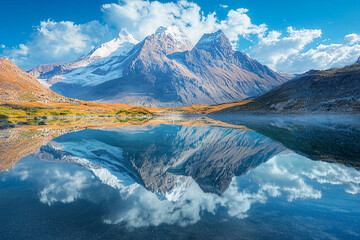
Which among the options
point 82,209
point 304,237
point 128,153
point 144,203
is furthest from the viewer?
point 128,153

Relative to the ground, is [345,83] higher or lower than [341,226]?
higher

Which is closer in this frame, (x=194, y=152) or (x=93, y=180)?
(x=93, y=180)

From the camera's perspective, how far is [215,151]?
87.5ft

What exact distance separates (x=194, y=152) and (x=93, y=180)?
14617mm

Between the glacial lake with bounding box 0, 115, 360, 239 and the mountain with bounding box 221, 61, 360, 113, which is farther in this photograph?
the mountain with bounding box 221, 61, 360, 113

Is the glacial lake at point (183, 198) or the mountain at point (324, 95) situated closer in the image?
the glacial lake at point (183, 198)

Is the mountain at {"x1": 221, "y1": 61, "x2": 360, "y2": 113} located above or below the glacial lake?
above

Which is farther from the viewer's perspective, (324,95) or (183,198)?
(324,95)

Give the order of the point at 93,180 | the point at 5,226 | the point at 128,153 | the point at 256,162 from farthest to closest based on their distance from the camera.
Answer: the point at 128,153 → the point at 256,162 → the point at 93,180 → the point at 5,226

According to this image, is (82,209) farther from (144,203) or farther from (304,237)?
(304,237)

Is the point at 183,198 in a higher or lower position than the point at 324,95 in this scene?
lower

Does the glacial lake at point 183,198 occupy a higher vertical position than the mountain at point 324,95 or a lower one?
lower

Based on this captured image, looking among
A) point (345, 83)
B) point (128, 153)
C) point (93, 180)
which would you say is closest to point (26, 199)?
point (93, 180)

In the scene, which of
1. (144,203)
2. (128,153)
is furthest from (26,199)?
(128,153)
